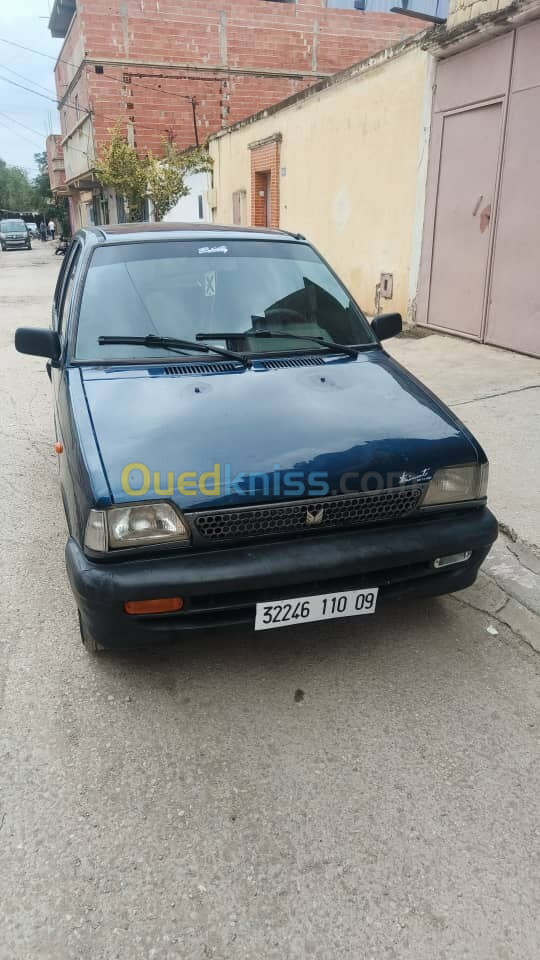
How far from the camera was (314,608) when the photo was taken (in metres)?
2.55

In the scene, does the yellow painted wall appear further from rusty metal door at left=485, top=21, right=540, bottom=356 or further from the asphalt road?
the asphalt road

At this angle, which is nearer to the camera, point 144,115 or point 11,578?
point 11,578

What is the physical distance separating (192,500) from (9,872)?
3.98 feet

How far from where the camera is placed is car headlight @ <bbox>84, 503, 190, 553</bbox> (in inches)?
92.2

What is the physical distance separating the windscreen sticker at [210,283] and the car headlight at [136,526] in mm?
1545

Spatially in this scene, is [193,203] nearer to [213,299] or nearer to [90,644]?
[213,299]

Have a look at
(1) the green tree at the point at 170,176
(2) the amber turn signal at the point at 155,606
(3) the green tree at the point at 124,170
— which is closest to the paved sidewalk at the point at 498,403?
(2) the amber turn signal at the point at 155,606

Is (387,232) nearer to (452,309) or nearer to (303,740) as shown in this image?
(452,309)

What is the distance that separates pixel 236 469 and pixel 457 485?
36.8 inches

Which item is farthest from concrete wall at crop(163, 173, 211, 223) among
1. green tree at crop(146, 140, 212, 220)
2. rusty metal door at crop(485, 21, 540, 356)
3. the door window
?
the door window

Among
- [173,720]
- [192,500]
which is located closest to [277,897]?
[173,720]

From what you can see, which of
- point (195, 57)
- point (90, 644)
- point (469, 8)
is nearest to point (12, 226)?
point (195, 57)

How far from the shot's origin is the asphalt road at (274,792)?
69.5 inches

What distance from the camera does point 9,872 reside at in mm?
1909
